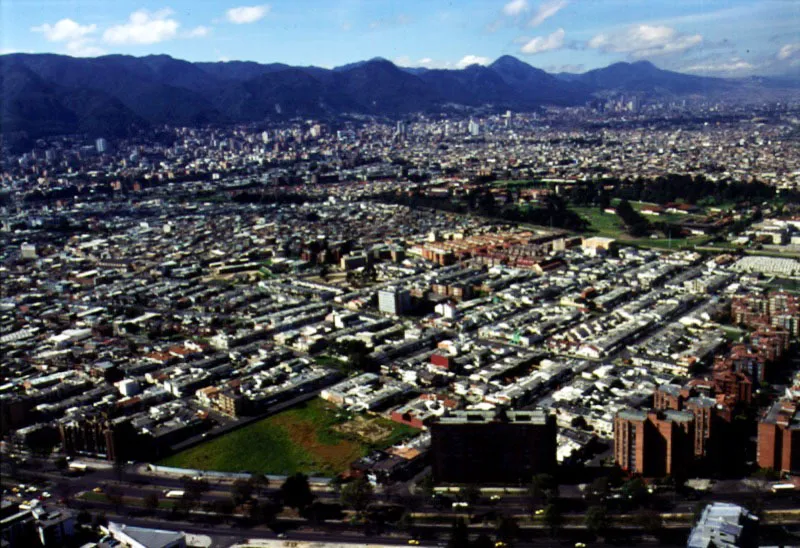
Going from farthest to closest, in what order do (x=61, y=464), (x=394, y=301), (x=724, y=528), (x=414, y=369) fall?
(x=394, y=301)
(x=414, y=369)
(x=61, y=464)
(x=724, y=528)

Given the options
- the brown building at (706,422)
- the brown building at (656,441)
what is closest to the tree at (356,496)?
the brown building at (656,441)

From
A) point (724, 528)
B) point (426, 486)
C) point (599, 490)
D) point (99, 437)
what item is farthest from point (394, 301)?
point (724, 528)

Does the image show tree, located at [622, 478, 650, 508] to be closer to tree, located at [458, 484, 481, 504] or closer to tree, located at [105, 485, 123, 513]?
tree, located at [458, 484, 481, 504]

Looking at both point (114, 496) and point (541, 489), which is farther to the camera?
point (114, 496)

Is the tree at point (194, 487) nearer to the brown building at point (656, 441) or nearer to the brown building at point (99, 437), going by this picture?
the brown building at point (99, 437)

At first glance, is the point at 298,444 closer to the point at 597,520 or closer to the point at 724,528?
the point at 597,520

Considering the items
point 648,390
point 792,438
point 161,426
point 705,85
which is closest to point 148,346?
point 161,426
